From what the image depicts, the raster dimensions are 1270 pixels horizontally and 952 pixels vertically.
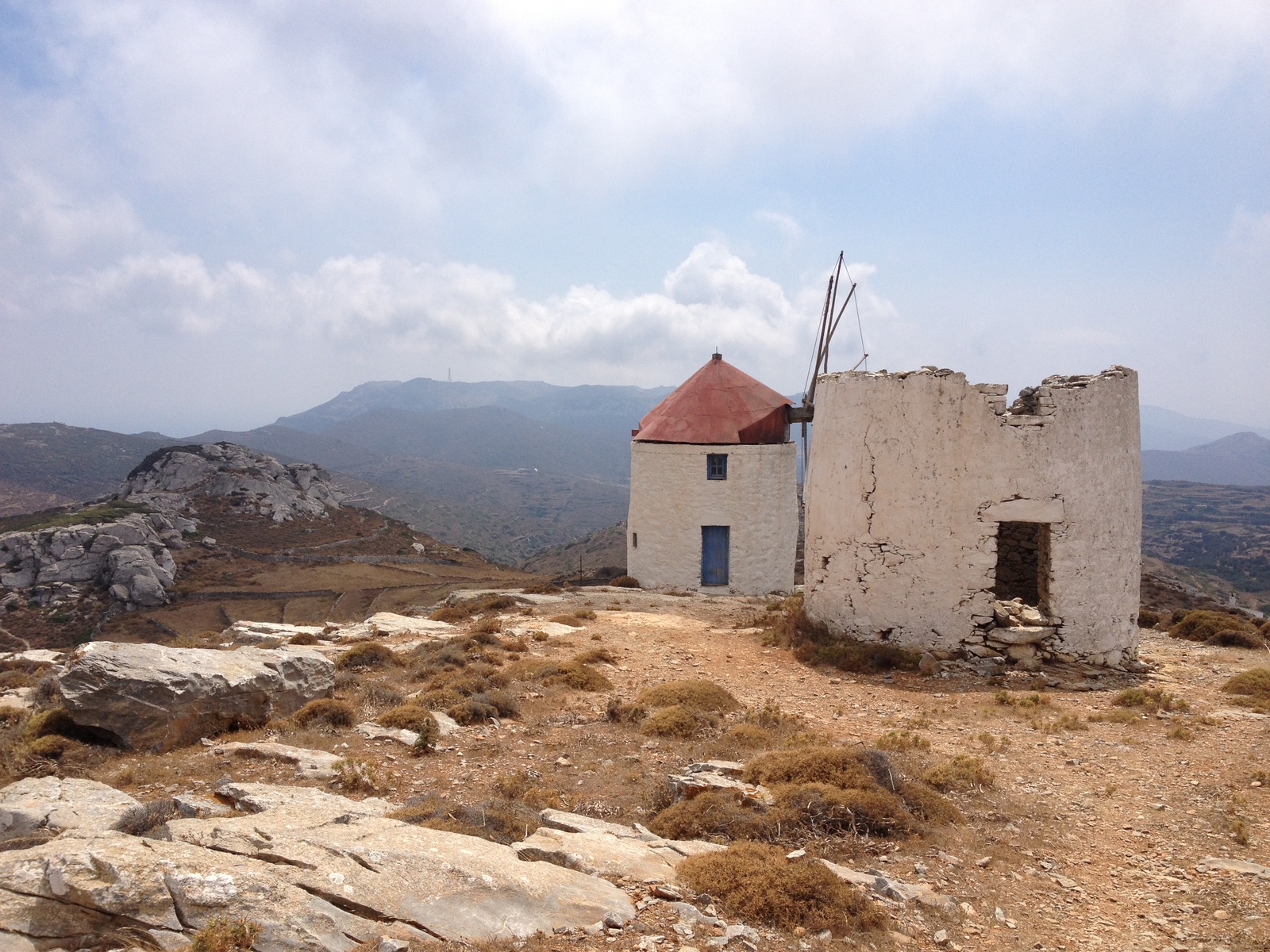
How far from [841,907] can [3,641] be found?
5099cm

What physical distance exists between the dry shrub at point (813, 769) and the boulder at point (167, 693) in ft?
20.1

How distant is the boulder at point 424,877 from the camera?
4434 millimetres

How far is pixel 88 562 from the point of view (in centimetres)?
5028

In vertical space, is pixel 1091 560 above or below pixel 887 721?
above

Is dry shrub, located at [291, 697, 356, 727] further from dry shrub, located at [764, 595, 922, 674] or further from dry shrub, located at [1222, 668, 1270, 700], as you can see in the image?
dry shrub, located at [1222, 668, 1270, 700]

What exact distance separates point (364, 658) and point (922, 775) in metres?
8.84

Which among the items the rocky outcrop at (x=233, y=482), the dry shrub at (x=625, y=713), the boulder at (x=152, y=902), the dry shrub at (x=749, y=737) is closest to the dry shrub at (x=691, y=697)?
the dry shrub at (x=625, y=713)

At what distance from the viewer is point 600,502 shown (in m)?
172

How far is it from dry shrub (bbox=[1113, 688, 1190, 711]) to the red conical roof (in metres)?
12.9

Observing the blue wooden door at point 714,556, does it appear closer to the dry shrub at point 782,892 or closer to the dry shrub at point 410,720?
the dry shrub at point 410,720

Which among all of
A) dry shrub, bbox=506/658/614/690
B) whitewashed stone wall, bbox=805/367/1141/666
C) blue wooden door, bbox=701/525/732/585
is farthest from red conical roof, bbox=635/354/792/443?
dry shrub, bbox=506/658/614/690

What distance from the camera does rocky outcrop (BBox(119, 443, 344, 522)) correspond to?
6825 centimetres

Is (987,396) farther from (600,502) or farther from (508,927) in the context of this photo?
(600,502)

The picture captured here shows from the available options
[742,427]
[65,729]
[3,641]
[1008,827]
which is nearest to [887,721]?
[1008,827]
